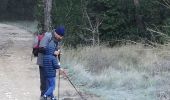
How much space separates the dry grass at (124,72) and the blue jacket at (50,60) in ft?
5.07

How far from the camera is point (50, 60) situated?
33.1 feet

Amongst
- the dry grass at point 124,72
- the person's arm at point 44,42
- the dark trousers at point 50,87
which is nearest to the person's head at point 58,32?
the person's arm at point 44,42

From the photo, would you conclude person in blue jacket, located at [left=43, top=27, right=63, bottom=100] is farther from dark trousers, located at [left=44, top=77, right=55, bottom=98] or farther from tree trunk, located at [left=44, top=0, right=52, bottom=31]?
tree trunk, located at [left=44, top=0, right=52, bottom=31]

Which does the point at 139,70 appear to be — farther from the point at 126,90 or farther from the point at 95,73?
the point at 126,90

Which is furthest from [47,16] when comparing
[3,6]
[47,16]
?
[3,6]

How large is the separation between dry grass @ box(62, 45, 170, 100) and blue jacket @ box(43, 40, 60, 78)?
1545 mm

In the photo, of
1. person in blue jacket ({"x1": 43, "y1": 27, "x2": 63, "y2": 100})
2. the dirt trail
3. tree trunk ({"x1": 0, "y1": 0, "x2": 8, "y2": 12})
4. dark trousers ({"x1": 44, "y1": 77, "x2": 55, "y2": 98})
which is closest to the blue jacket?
person in blue jacket ({"x1": 43, "y1": 27, "x2": 63, "y2": 100})

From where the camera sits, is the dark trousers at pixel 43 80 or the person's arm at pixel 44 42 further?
the dark trousers at pixel 43 80

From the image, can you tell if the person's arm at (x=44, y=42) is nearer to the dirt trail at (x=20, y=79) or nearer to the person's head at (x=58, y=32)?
the person's head at (x=58, y=32)

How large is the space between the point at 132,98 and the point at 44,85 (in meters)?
1.89

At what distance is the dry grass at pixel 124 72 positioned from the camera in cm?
1123

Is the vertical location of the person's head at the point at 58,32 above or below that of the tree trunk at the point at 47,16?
above

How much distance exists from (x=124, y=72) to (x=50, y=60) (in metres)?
4.24

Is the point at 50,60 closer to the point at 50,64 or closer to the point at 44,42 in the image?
the point at 50,64
